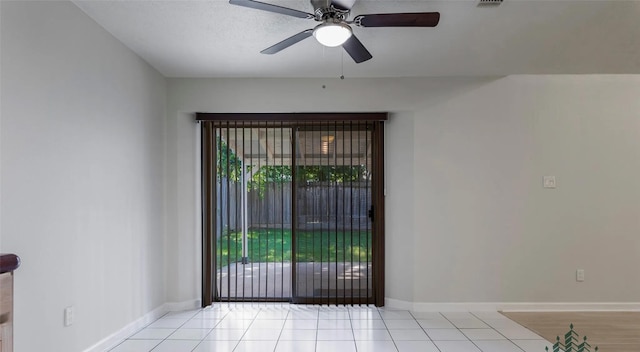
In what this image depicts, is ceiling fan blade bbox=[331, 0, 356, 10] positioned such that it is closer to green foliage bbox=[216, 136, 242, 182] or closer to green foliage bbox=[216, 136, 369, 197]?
green foliage bbox=[216, 136, 369, 197]

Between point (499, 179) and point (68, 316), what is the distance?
3963 mm

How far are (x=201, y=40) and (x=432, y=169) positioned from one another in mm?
2574

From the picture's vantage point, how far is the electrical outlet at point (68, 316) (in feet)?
7.70

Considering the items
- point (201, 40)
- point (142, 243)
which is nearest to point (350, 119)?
point (201, 40)

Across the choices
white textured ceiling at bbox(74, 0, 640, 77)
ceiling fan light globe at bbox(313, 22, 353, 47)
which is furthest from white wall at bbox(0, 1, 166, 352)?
ceiling fan light globe at bbox(313, 22, 353, 47)

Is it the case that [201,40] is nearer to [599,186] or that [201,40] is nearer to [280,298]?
[280,298]

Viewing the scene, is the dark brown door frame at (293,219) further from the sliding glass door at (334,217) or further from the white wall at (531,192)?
the white wall at (531,192)

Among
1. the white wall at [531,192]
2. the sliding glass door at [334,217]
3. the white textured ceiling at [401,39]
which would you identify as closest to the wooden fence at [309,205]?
the sliding glass door at [334,217]

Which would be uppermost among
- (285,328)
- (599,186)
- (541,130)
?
(541,130)

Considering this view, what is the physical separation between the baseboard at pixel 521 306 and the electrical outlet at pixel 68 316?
118 inches

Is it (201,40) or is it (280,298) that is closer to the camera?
(201,40)

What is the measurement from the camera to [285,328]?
10.9 feet

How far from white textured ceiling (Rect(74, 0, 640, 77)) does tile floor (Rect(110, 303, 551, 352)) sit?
2486 millimetres

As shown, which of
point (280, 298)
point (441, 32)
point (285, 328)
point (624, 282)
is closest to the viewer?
point (441, 32)
